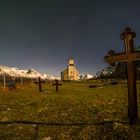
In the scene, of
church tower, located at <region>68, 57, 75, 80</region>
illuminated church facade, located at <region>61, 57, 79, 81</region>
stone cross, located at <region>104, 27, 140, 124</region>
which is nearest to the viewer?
stone cross, located at <region>104, 27, 140, 124</region>

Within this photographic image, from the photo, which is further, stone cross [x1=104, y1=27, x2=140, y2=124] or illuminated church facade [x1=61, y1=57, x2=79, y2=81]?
illuminated church facade [x1=61, y1=57, x2=79, y2=81]

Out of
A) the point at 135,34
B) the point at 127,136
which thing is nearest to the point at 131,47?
the point at 135,34

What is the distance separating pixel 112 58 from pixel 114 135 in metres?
2.12

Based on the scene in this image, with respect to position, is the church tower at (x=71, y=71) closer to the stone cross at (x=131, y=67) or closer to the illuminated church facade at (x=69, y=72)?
the illuminated church facade at (x=69, y=72)

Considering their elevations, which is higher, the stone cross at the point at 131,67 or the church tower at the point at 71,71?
the church tower at the point at 71,71

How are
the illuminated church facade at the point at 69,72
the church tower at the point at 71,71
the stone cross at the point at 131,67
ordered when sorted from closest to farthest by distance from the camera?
the stone cross at the point at 131,67 → the church tower at the point at 71,71 → the illuminated church facade at the point at 69,72

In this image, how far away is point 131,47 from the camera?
589cm

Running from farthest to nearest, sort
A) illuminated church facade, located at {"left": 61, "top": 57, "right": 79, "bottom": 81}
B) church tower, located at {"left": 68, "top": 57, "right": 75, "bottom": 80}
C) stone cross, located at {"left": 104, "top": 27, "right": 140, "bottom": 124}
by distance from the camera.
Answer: illuminated church facade, located at {"left": 61, "top": 57, "right": 79, "bottom": 81} → church tower, located at {"left": 68, "top": 57, "right": 75, "bottom": 80} → stone cross, located at {"left": 104, "top": 27, "right": 140, "bottom": 124}

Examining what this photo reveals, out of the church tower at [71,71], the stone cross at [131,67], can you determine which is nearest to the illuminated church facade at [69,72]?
the church tower at [71,71]

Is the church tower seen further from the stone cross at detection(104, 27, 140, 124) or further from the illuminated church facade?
the stone cross at detection(104, 27, 140, 124)

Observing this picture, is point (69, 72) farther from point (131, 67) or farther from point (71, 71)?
point (131, 67)

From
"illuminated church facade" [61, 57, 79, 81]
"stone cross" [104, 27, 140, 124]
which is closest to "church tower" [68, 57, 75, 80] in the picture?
"illuminated church facade" [61, 57, 79, 81]

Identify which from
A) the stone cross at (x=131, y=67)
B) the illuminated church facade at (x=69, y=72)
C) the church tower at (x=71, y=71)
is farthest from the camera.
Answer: the illuminated church facade at (x=69, y=72)

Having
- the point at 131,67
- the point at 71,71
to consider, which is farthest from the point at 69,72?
the point at 131,67
